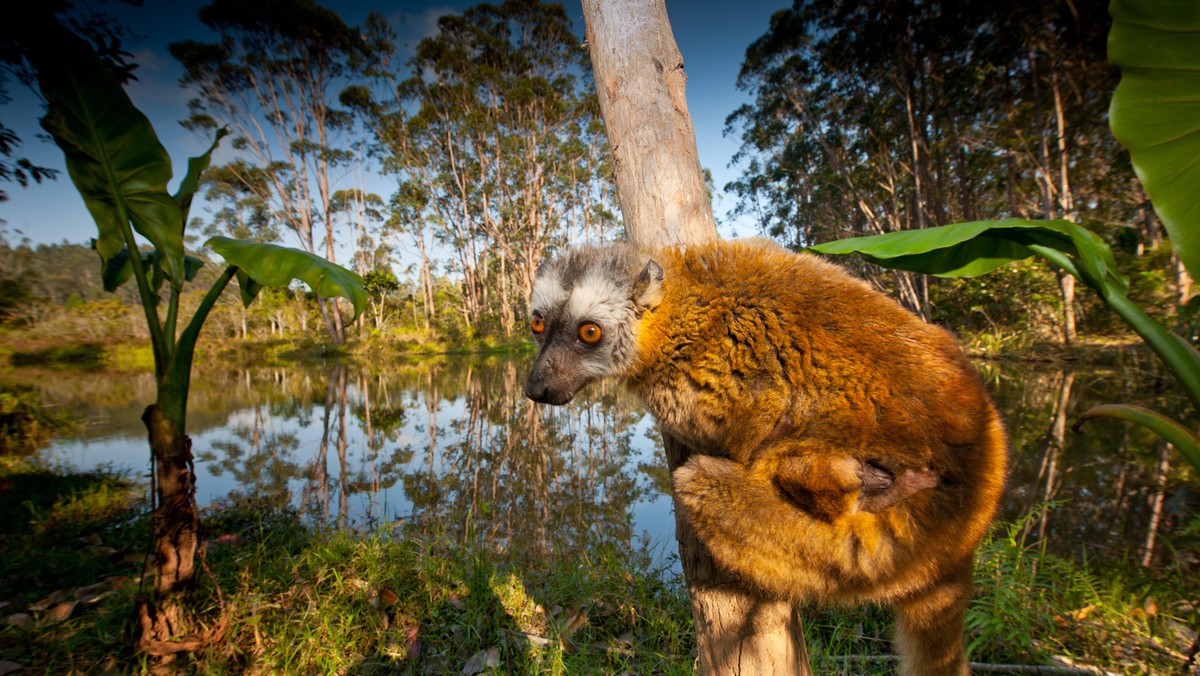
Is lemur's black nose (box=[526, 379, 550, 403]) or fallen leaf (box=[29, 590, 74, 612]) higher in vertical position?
lemur's black nose (box=[526, 379, 550, 403])

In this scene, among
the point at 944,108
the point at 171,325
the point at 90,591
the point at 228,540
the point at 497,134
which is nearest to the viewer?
the point at 171,325

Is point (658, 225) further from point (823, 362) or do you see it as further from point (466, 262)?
point (466, 262)

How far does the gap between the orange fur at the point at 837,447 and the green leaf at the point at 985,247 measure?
0.26 meters

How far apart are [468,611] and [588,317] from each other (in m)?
2.31

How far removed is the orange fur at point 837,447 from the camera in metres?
1.24

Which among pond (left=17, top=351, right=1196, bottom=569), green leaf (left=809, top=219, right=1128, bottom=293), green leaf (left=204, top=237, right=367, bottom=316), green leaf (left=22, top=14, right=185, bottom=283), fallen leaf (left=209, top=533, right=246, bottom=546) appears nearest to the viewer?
green leaf (left=809, top=219, right=1128, bottom=293)

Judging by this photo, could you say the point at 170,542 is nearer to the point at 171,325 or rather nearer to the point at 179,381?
the point at 179,381

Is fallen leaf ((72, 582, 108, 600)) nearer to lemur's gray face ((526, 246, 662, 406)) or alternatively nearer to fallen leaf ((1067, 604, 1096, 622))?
lemur's gray face ((526, 246, 662, 406))

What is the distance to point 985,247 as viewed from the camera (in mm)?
1891

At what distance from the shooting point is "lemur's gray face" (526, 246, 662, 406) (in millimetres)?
1682

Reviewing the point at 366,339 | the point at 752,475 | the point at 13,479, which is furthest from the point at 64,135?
the point at 366,339

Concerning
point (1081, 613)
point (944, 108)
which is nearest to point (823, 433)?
point (1081, 613)

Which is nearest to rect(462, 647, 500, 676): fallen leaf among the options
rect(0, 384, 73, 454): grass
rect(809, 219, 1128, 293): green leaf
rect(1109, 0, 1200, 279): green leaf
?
rect(809, 219, 1128, 293): green leaf

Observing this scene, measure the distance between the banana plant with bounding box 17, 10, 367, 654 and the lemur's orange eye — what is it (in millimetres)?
1719
